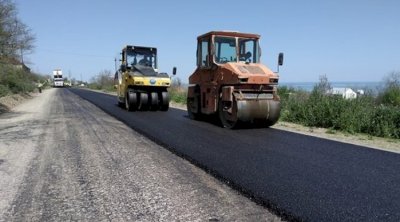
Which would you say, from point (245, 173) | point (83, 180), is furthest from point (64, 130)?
point (245, 173)

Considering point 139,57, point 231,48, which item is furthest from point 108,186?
point 139,57

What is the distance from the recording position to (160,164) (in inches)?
283

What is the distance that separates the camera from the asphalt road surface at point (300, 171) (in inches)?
190

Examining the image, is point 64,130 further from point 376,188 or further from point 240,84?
point 376,188

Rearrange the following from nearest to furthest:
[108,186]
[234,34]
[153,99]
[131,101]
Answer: [108,186] < [234,34] < [131,101] < [153,99]

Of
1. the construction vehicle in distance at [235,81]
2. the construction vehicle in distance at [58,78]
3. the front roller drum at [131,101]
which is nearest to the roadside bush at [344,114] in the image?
the construction vehicle in distance at [235,81]

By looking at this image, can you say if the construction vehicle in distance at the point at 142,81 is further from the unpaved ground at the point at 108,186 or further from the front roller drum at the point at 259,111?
the unpaved ground at the point at 108,186

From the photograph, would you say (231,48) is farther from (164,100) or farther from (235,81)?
(164,100)

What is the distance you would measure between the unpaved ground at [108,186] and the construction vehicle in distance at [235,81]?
10.4ft

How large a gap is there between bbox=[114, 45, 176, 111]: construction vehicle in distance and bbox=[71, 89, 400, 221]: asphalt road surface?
7.41 meters

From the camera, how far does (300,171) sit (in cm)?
650

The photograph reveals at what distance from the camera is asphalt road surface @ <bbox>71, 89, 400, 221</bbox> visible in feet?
15.8

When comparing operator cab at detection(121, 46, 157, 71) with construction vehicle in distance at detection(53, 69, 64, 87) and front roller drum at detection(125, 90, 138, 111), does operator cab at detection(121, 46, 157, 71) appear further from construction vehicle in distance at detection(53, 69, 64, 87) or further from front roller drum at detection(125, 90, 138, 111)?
construction vehicle in distance at detection(53, 69, 64, 87)

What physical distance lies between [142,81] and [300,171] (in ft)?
40.0
